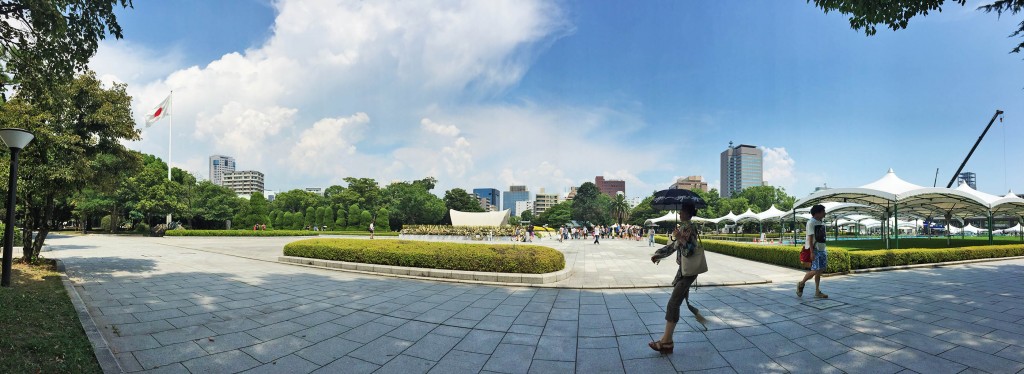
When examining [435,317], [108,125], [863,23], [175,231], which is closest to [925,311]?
A: [863,23]

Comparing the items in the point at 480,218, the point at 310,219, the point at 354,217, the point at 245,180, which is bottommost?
the point at 310,219

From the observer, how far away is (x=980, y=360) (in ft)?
12.8

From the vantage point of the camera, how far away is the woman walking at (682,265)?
165 inches

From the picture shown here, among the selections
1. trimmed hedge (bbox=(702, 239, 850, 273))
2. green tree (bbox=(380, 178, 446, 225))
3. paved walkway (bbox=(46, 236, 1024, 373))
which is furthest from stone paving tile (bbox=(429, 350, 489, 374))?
green tree (bbox=(380, 178, 446, 225))

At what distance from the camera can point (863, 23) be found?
6758mm

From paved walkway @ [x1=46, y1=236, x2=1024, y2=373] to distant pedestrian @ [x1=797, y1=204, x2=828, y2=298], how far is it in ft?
0.95

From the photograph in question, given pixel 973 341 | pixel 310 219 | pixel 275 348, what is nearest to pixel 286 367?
pixel 275 348

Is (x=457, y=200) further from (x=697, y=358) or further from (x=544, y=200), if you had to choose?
(x=544, y=200)

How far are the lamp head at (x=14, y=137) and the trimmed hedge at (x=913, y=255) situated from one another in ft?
57.0

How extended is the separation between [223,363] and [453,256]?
18.8 ft

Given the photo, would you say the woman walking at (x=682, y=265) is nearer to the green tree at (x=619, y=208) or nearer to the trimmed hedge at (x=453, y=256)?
the trimmed hedge at (x=453, y=256)

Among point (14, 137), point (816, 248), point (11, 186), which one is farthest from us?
point (11, 186)

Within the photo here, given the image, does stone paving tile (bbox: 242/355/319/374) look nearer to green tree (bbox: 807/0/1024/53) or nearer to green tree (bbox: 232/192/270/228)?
green tree (bbox: 807/0/1024/53)

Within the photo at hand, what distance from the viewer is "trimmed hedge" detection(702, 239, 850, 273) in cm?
999
